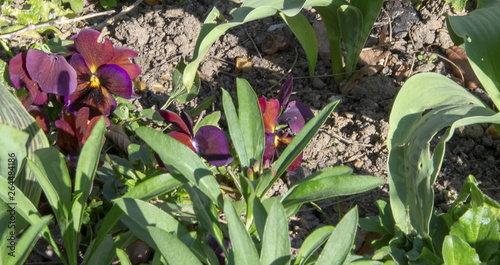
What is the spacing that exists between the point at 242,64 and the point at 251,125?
85cm

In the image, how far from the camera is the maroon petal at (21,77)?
1.41 m

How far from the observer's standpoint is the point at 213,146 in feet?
4.26

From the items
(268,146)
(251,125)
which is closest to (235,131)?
(251,125)

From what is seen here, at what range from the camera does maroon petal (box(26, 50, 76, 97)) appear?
139cm

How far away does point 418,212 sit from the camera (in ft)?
4.26

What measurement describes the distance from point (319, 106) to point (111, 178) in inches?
33.6

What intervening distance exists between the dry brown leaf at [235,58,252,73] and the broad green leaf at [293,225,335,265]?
3.34 feet

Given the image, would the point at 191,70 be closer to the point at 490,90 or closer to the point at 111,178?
the point at 111,178

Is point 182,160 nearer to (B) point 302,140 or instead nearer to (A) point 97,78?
(B) point 302,140

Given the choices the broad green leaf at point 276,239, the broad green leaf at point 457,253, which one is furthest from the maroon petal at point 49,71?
the broad green leaf at point 457,253

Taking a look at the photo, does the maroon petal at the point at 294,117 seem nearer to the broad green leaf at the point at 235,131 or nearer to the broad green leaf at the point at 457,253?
the broad green leaf at the point at 235,131

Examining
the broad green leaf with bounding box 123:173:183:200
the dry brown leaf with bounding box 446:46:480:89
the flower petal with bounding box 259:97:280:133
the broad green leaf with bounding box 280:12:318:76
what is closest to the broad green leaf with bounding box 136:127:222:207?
the broad green leaf with bounding box 123:173:183:200

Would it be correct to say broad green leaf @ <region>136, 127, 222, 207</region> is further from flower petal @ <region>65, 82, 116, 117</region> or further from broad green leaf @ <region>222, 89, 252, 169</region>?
flower petal @ <region>65, 82, 116, 117</region>

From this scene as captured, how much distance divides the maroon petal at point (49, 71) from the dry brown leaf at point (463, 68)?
1.45 m
